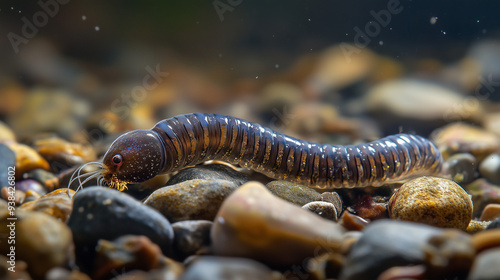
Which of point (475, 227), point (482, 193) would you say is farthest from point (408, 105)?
point (475, 227)

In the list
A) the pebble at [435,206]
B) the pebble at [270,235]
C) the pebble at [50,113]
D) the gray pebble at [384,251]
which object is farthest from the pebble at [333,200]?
the pebble at [50,113]

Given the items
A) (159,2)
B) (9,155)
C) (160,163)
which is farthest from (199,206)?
(159,2)

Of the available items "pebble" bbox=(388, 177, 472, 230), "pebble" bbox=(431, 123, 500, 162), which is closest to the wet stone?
"pebble" bbox=(388, 177, 472, 230)

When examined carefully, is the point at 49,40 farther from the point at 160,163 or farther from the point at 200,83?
the point at 160,163

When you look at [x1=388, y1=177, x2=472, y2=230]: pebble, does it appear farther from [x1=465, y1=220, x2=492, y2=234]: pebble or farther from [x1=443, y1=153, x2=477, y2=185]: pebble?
[x1=443, y1=153, x2=477, y2=185]: pebble

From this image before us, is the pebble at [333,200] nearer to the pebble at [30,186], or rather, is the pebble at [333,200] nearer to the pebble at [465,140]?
the pebble at [465,140]

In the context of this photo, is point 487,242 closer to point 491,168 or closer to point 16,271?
point 16,271

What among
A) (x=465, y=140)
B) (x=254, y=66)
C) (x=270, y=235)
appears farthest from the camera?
(x=254, y=66)
